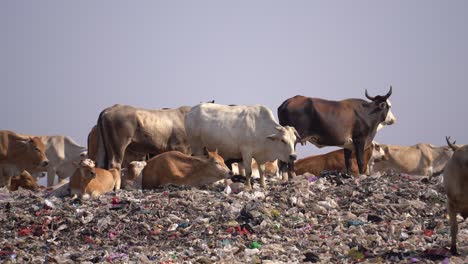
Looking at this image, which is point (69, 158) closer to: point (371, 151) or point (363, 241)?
point (371, 151)

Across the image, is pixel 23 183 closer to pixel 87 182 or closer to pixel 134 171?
pixel 134 171

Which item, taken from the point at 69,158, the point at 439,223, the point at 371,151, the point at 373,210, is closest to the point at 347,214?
the point at 373,210

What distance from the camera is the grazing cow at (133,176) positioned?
49.4ft

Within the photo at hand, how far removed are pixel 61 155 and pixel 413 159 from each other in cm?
1011

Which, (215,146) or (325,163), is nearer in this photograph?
(215,146)

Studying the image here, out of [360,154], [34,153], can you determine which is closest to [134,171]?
[360,154]

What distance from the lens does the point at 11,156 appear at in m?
19.9

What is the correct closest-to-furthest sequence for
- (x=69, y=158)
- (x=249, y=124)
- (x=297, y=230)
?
(x=297, y=230), (x=249, y=124), (x=69, y=158)

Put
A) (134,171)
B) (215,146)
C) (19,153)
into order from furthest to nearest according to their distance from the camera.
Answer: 1. (19,153)
2. (134,171)
3. (215,146)

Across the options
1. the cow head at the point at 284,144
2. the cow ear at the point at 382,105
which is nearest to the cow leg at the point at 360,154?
the cow ear at the point at 382,105

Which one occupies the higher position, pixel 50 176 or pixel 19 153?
pixel 19 153

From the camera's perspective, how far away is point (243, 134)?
14812 mm

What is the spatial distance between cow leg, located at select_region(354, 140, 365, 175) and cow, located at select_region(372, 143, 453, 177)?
3078 millimetres

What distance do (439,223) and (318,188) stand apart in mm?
2883
